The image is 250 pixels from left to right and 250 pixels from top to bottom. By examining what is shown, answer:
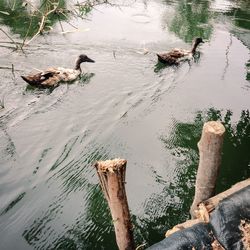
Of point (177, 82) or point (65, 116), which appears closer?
point (65, 116)

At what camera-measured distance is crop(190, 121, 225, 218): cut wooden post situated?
4.05m

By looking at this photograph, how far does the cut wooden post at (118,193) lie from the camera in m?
3.63

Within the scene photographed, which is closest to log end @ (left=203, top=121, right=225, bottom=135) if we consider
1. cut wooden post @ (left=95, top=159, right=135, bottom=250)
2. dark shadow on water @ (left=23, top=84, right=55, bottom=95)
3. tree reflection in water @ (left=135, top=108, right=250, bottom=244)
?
cut wooden post @ (left=95, top=159, right=135, bottom=250)

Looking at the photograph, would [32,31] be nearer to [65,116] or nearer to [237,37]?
[65,116]

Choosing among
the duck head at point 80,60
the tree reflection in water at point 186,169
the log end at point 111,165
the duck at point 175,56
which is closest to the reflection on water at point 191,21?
the duck at point 175,56

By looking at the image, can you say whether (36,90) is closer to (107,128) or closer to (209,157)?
(107,128)

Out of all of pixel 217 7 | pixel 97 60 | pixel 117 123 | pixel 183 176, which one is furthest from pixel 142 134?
pixel 217 7

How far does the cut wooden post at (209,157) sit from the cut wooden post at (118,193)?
3.40ft

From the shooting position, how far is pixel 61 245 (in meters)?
5.22

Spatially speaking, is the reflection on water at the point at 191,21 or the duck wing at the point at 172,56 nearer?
the duck wing at the point at 172,56

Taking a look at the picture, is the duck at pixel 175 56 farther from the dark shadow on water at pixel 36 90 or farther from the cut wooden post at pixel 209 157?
the cut wooden post at pixel 209 157

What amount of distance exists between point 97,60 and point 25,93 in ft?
9.50

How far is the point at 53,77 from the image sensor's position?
29.3 ft

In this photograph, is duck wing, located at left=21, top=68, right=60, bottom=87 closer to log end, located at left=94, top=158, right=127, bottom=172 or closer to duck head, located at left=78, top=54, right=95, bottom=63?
duck head, located at left=78, top=54, right=95, bottom=63
